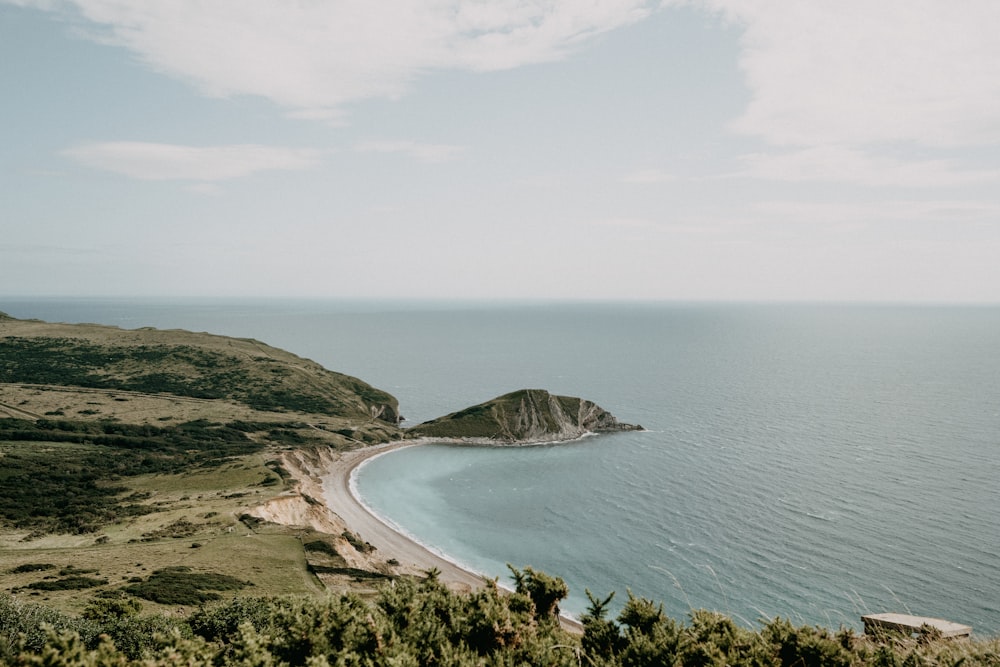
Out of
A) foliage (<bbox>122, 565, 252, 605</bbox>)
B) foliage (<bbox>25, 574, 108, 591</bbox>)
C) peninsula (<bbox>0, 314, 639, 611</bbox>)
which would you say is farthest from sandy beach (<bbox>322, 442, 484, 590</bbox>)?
foliage (<bbox>25, 574, 108, 591</bbox>)

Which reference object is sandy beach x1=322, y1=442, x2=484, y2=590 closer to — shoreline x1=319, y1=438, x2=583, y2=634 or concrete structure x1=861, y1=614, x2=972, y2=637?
shoreline x1=319, y1=438, x2=583, y2=634

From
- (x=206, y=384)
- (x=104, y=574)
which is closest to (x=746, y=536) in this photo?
(x=104, y=574)

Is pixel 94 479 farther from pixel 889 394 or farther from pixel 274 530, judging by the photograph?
pixel 889 394

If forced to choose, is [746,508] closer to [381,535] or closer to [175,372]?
[381,535]

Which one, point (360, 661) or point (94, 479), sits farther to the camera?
point (94, 479)

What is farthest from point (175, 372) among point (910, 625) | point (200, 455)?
point (910, 625)

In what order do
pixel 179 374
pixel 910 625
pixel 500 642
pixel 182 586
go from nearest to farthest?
pixel 910 625 < pixel 500 642 < pixel 182 586 < pixel 179 374
